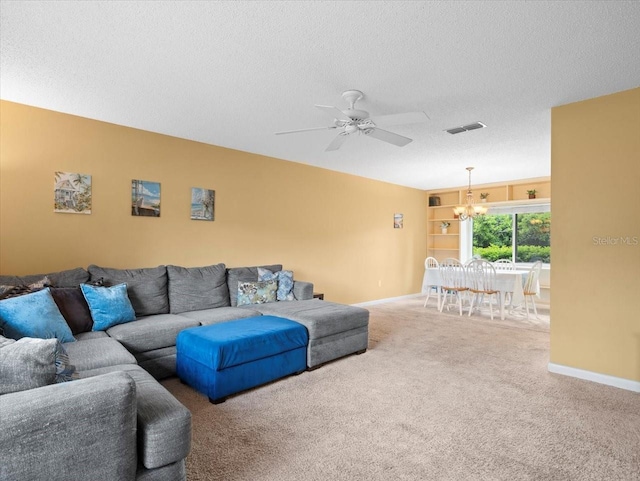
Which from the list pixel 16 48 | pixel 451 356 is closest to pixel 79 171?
pixel 16 48

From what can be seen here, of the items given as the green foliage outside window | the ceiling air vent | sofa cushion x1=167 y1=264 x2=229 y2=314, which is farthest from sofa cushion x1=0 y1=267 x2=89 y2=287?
the green foliage outside window

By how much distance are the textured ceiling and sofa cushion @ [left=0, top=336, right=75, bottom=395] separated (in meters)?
1.80

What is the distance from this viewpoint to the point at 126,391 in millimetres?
1293

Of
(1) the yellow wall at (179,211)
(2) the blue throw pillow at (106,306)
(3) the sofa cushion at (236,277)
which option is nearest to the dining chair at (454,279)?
(1) the yellow wall at (179,211)

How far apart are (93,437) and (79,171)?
3185 millimetres

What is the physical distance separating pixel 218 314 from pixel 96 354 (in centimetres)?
135

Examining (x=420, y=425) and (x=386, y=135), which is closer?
(x=420, y=425)

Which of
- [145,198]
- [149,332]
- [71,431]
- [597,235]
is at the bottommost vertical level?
[149,332]

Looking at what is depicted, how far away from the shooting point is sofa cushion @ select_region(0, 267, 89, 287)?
291 centimetres

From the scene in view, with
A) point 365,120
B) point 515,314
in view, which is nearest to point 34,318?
point 365,120

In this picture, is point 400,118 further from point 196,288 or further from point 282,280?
point 196,288

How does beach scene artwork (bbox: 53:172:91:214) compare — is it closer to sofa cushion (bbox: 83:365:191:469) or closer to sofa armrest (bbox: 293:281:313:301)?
sofa armrest (bbox: 293:281:313:301)

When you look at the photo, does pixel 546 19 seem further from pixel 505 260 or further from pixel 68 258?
pixel 505 260

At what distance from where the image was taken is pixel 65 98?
3150mm
